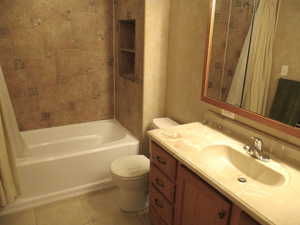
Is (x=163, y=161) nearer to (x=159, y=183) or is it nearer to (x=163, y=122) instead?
(x=159, y=183)

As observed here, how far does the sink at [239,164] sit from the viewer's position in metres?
1.32

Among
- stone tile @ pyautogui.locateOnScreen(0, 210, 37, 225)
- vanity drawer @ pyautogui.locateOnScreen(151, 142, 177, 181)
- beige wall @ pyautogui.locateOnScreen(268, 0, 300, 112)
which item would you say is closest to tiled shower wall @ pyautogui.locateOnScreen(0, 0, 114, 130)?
stone tile @ pyautogui.locateOnScreen(0, 210, 37, 225)

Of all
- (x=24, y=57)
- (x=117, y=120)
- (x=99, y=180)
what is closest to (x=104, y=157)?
(x=99, y=180)

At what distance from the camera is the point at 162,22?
2.32 meters

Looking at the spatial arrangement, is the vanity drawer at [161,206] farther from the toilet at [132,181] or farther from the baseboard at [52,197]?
the baseboard at [52,197]

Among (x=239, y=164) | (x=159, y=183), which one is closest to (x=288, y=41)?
(x=239, y=164)

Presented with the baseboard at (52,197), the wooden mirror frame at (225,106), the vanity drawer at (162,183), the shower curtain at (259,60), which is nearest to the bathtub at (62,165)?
the baseboard at (52,197)

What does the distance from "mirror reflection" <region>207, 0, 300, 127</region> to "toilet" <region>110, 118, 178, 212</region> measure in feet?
2.97

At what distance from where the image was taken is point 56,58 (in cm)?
279

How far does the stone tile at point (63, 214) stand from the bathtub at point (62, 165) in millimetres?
79

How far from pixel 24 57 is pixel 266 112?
246 cm

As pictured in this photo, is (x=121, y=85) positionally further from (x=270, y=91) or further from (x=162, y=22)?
(x=270, y=91)

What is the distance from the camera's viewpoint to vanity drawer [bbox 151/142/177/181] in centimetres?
155

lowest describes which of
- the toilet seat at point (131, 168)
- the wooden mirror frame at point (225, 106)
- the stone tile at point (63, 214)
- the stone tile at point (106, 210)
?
the stone tile at point (63, 214)
